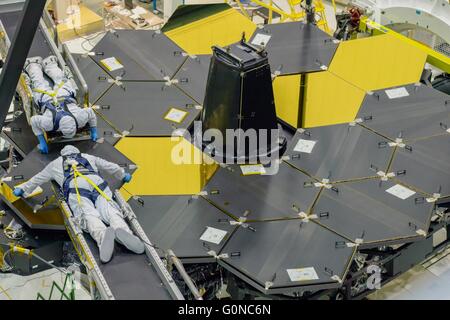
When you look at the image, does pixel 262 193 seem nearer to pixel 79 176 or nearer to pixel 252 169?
pixel 252 169

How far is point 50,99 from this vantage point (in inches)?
375

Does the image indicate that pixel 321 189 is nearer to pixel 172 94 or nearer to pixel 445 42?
pixel 172 94

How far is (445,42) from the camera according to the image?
39.8 feet

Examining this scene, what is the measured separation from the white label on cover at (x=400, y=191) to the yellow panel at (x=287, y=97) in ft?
5.17

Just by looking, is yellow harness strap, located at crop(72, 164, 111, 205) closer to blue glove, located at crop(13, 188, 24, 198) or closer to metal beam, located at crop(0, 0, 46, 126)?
blue glove, located at crop(13, 188, 24, 198)

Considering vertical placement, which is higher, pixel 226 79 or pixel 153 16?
pixel 226 79

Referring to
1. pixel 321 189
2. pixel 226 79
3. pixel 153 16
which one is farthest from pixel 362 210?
pixel 153 16

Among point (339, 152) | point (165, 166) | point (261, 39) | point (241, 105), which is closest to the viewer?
point (241, 105)

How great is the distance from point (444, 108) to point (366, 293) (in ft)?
8.78

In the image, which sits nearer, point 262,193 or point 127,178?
point 127,178

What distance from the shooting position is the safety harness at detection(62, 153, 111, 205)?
339 inches

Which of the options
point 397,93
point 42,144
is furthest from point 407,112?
point 42,144

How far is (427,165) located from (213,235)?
2.67 meters

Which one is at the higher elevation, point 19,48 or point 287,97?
point 19,48
